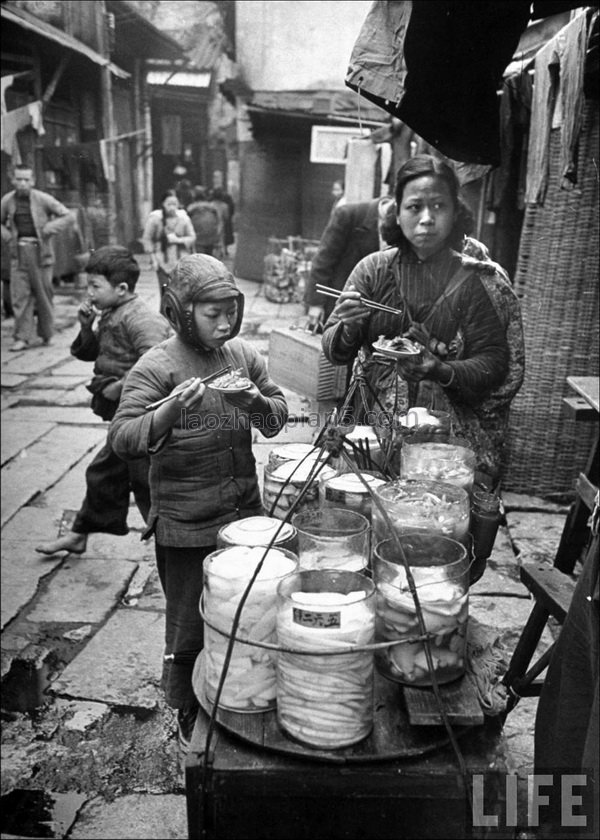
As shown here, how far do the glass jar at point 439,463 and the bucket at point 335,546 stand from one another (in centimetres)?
30

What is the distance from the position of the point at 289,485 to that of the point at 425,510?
1.57 ft

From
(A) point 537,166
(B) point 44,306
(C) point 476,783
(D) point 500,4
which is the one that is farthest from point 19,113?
(C) point 476,783

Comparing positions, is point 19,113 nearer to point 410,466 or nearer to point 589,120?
point 589,120

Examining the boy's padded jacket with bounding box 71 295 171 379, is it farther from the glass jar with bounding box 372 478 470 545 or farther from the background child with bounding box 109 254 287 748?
the glass jar with bounding box 372 478 470 545

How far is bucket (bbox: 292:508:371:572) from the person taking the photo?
1.83 meters

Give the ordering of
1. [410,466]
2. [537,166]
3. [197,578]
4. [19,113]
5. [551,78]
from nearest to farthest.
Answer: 1. [410,466]
2. [197,578]
3. [551,78]
4. [537,166]
5. [19,113]

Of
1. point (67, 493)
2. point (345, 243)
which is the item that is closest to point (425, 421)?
point (345, 243)

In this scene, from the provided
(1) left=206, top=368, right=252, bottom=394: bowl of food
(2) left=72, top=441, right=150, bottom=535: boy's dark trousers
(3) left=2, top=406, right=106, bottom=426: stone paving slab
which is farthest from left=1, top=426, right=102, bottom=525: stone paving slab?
(1) left=206, top=368, right=252, bottom=394: bowl of food

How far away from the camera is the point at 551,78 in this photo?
477 centimetres

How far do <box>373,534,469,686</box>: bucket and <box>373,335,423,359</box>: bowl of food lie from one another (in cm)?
88

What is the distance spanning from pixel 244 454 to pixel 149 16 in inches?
725

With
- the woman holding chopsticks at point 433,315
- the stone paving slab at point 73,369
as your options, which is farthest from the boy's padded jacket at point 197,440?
the stone paving slab at point 73,369

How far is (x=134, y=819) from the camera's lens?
2.85 m

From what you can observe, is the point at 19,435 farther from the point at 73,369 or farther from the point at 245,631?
the point at 245,631
